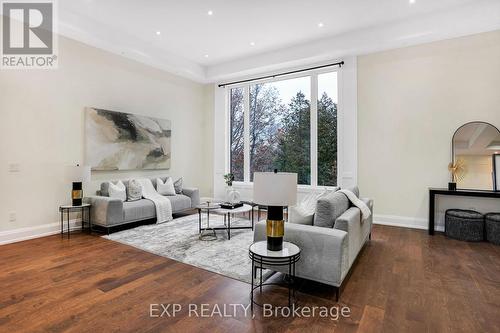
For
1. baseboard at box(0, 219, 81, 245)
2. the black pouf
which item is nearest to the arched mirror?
the black pouf

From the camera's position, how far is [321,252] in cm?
238

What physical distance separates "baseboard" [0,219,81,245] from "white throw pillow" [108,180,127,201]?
30.1 inches

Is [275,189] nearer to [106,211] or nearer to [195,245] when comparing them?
[195,245]

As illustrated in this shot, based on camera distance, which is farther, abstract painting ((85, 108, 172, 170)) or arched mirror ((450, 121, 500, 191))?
abstract painting ((85, 108, 172, 170))

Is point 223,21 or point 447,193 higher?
point 223,21

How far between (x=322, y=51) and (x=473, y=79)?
103 inches

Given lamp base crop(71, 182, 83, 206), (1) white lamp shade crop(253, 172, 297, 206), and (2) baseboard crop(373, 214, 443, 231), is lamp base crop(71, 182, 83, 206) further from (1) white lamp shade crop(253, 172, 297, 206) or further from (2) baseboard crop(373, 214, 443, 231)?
(2) baseboard crop(373, 214, 443, 231)

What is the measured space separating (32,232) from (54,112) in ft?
6.37

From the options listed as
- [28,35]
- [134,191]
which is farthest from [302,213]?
[28,35]

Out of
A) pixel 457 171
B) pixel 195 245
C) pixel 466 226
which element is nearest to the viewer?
pixel 195 245

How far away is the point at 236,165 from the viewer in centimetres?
720

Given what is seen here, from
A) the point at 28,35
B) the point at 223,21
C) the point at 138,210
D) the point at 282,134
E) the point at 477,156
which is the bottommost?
the point at 138,210

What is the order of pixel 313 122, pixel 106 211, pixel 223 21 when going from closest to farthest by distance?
pixel 106 211, pixel 223 21, pixel 313 122

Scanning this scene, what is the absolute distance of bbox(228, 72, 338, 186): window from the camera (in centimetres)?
587
